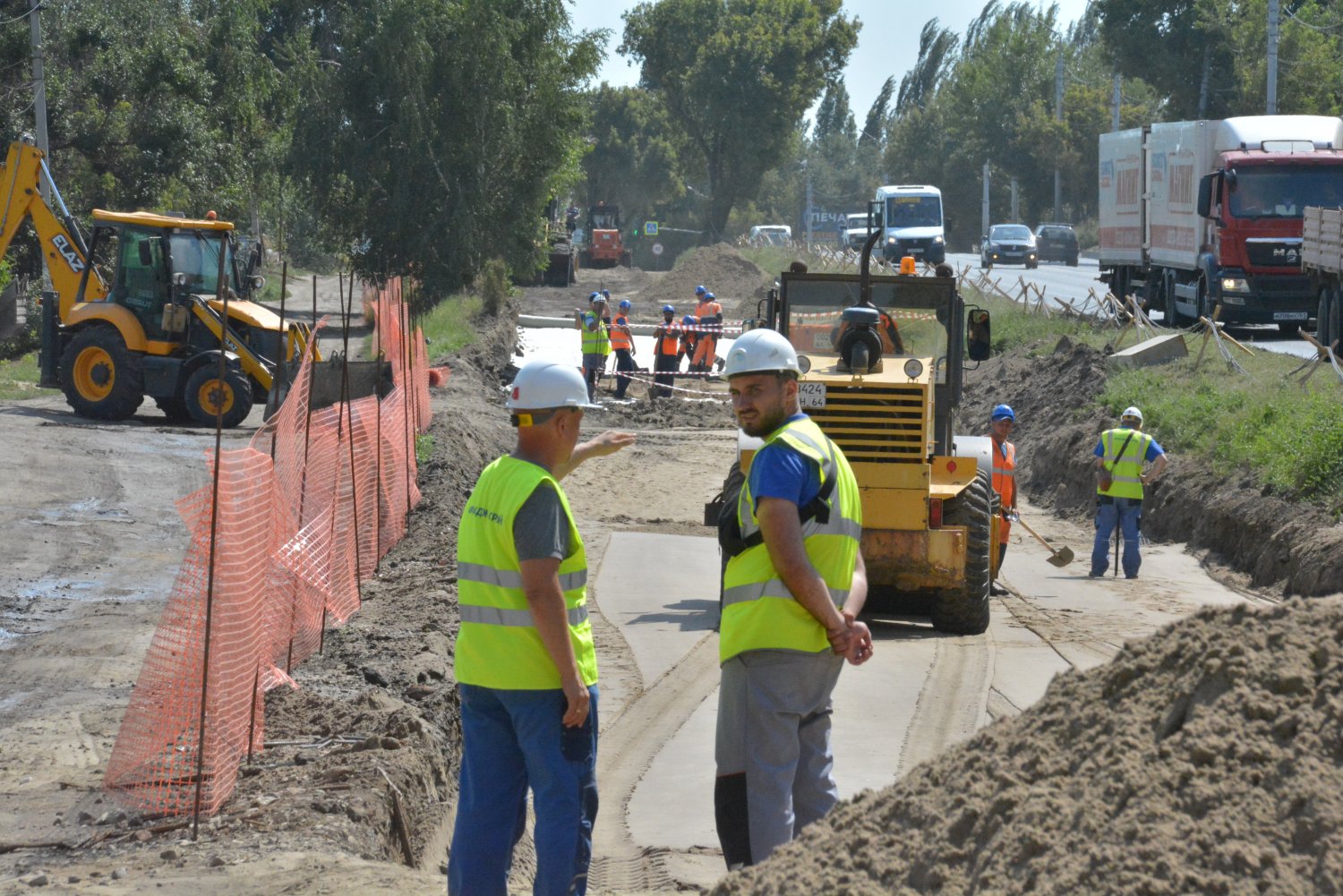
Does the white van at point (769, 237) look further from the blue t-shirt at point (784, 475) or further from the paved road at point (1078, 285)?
the blue t-shirt at point (784, 475)

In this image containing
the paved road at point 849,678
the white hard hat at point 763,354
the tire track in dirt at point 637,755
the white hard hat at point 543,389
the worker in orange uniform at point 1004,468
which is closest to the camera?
the white hard hat at point 543,389

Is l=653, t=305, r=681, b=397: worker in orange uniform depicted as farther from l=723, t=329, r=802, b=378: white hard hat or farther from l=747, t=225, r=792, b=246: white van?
l=747, t=225, r=792, b=246: white van

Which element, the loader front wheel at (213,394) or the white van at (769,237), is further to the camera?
the white van at (769,237)

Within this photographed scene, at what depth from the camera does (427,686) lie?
27.0ft

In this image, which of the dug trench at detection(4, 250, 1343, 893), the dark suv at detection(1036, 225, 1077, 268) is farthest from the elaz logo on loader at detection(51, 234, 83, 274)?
the dark suv at detection(1036, 225, 1077, 268)

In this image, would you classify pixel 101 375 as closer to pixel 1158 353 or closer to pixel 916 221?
pixel 1158 353

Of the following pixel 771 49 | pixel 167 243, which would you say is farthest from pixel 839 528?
pixel 771 49

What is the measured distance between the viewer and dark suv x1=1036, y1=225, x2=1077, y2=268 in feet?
204

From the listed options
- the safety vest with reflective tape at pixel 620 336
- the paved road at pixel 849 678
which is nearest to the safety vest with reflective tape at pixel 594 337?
the safety vest with reflective tape at pixel 620 336

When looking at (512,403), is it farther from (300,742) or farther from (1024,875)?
(300,742)

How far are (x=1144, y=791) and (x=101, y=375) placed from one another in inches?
731

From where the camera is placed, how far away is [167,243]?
2022 centimetres

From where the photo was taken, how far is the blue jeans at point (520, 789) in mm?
4680

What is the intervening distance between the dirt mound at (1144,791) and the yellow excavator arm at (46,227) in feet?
61.2
